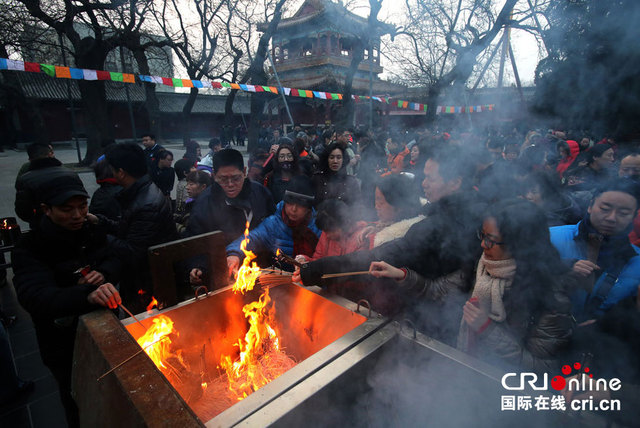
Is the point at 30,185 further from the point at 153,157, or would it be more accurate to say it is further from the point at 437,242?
the point at 437,242

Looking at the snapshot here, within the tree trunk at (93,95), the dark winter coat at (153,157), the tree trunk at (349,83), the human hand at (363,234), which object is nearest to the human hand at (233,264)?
the human hand at (363,234)

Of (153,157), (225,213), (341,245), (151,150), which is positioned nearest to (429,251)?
(341,245)

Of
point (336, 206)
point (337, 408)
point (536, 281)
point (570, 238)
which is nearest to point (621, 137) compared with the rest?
point (570, 238)

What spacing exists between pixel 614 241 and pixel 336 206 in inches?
66.4

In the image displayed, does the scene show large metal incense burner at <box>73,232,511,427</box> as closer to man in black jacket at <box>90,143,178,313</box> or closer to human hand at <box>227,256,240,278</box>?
human hand at <box>227,256,240,278</box>

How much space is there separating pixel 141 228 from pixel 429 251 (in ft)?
6.76

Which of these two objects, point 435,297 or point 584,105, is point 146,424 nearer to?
point 435,297

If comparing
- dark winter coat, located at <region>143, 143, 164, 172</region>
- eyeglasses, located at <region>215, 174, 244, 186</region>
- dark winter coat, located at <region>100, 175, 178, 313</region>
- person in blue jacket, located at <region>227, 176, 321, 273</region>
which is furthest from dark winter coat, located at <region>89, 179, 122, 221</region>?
dark winter coat, located at <region>143, 143, 164, 172</region>

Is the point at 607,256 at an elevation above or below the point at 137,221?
below

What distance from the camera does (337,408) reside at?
135cm

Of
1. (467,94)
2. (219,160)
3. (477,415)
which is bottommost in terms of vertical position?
(477,415)

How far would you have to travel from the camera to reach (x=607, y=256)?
1875mm
